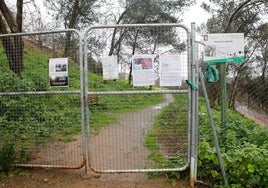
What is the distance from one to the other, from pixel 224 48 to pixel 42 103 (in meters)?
3.17

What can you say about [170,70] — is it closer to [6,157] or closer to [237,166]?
[237,166]

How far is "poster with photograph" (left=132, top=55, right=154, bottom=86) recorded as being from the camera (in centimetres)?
395

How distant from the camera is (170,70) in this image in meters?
3.93

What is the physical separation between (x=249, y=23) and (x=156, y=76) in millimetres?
11564

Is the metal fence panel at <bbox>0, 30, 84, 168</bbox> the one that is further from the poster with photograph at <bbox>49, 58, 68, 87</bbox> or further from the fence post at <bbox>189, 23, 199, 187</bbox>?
the fence post at <bbox>189, 23, 199, 187</bbox>

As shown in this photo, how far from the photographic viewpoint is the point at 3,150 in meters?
4.37

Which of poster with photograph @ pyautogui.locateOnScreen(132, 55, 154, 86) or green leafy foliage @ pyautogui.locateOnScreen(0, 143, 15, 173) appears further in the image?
green leafy foliage @ pyautogui.locateOnScreen(0, 143, 15, 173)

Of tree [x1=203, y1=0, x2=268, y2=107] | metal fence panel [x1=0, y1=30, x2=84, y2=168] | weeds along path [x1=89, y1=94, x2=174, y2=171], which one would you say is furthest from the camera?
tree [x1=203, y1=0, x2=268, y2=107]

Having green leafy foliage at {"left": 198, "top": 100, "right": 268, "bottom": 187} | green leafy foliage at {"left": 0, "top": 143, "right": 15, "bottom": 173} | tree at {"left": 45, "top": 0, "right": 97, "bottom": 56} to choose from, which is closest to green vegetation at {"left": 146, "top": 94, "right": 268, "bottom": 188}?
green leafy foliage at {"left": 198, "top": 100, "right": 268, "bottom": 187}

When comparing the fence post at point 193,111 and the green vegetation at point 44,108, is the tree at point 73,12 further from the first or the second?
the fence post at point 193,111

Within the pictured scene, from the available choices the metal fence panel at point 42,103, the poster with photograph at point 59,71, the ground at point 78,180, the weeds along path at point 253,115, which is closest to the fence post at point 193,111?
the ground at point 78,180

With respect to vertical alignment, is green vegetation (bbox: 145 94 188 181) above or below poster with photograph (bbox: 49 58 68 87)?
below

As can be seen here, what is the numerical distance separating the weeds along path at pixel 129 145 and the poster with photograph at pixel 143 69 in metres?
0.39

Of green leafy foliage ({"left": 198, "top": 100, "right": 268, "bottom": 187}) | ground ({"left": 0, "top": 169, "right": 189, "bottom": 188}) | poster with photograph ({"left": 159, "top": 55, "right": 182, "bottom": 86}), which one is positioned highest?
poster with photograph ({"left": 159, "top": 55, "right": 182, "bottom": 86})
